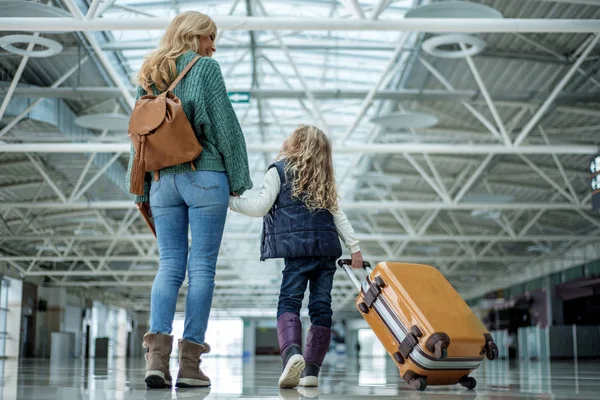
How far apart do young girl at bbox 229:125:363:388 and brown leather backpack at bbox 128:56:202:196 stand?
0.70m

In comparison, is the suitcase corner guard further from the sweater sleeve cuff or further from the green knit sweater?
the sweater sleeve cuff

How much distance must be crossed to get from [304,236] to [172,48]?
1510mm

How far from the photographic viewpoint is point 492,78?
2089 cm

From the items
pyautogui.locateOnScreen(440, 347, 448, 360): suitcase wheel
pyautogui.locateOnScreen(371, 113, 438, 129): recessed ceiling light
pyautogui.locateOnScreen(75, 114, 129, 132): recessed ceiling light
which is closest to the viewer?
pyautogui.locateOnScreen(440, 347, 448, 360): suitcase wheel

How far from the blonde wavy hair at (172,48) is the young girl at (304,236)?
96 centimetres

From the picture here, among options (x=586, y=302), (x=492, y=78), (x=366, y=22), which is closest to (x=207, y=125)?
(x=366, y=22)

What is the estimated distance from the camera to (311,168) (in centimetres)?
563

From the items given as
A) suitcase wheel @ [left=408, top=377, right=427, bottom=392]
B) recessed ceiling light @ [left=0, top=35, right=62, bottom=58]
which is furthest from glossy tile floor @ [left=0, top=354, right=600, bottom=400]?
recessed ceiling light @ [left=0, top=35, right=62, bottom=58]

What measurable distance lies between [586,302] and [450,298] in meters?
38.7

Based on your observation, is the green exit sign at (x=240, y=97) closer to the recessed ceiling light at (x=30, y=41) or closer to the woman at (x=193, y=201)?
the recessed ceiling light at (x=30, y=41)

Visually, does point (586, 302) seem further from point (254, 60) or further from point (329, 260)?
point (329, 260)

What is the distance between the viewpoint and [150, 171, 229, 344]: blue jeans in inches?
188

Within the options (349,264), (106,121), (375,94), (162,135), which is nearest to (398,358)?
(349,264)

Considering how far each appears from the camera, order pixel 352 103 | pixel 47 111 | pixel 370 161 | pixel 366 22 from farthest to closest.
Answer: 1. pixel 370 161
2. pixel 352 103
3. pixel 47 111
4. pixel 366 22
